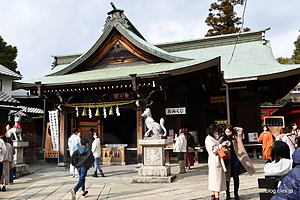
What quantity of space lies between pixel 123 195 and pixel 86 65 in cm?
866

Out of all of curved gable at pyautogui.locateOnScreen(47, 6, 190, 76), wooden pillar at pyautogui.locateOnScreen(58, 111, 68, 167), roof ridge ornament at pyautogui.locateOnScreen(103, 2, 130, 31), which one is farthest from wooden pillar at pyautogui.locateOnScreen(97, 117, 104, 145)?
roof ridge ornament at pyautogui.locateOnScreen(103, 2, 130, 31)

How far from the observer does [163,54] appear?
39.1 ft

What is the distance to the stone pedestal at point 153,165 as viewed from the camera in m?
8.08

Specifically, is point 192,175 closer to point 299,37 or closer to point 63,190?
point 63,190

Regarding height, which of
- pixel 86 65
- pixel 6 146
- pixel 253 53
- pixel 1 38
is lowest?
pixel 6 146

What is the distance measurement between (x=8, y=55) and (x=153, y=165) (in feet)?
92.8

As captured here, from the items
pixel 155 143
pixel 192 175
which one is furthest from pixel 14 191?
pixel 192 175

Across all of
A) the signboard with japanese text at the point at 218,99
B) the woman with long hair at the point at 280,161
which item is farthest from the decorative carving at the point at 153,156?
the signboard with japanese text at the point at 218,99

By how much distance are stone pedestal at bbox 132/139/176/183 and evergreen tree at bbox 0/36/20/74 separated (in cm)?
2744

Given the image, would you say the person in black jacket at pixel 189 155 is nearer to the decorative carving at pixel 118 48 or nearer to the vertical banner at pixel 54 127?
the decorative carving at pixel 118 48

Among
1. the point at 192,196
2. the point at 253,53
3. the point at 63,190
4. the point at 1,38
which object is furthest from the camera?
the point at 1,38

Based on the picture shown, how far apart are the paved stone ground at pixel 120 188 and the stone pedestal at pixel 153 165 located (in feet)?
0.71

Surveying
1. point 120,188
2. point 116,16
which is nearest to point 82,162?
point 120,188

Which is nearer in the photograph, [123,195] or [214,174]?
[214,174]
